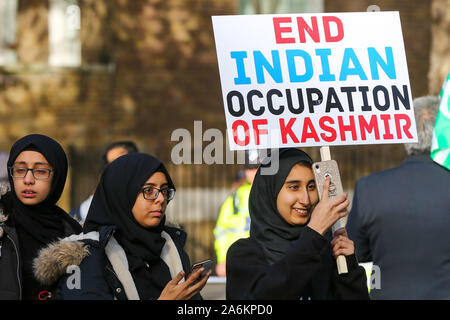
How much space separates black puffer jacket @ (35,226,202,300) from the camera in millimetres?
4051

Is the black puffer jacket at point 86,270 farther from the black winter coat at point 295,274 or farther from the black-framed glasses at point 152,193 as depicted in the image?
the black winter coat at point 295,274

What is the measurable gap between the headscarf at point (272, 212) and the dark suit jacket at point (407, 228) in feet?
3.19

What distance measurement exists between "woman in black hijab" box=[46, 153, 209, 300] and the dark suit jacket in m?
1.22

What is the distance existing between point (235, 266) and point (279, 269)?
0.25 meters

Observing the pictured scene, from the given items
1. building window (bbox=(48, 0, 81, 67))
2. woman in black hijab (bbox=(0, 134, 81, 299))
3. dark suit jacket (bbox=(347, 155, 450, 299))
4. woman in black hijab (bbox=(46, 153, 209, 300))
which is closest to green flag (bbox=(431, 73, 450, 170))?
dark suit jacket (bbox=(347, 155, 450, 299))

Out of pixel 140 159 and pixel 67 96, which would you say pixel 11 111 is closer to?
pixel 67 96

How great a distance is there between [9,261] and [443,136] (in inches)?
98.0

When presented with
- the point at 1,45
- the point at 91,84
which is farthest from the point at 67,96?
the point at 1,45

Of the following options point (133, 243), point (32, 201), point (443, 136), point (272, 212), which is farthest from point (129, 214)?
point (443, 136)

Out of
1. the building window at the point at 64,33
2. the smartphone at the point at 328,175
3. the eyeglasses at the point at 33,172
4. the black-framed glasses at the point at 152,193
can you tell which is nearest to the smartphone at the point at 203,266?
the black-framed glasses at the point at 152,193

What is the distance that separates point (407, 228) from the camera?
5.03 meters

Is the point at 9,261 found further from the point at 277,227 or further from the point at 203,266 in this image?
the point at 277,227

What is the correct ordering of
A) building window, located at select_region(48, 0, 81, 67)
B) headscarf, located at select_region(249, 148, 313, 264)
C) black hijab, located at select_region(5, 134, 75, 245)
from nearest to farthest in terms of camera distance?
headscarf, located at select_region(249, 148, 313, 264)
black hijab, located at select_region(5, 134, 75, 245)
building window, located at select_region(48, 0, 81, 67)

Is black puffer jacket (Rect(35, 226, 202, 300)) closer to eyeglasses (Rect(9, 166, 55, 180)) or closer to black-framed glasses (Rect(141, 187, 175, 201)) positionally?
black-framed glasses (Rect(141, 187, 175, 201))
